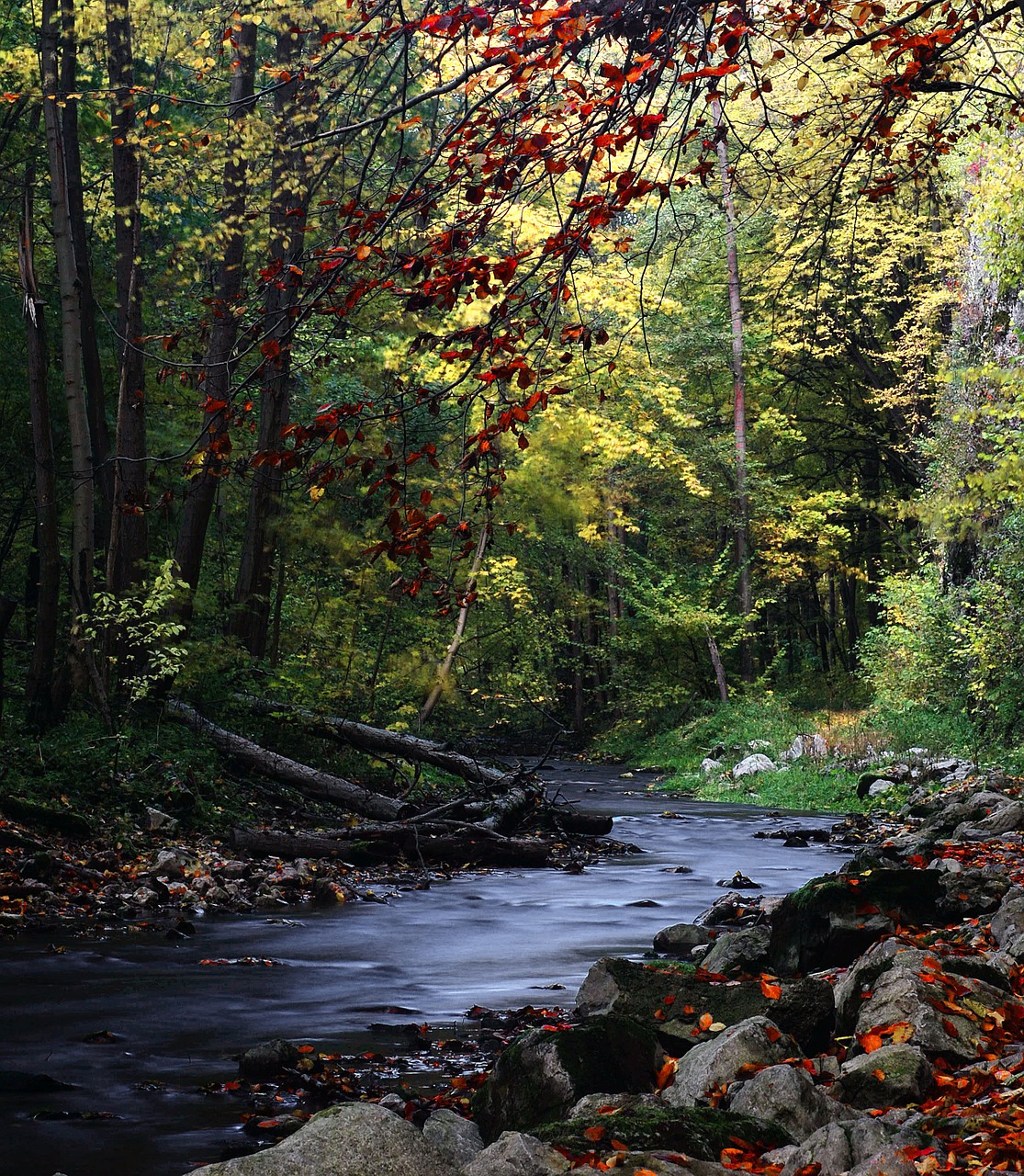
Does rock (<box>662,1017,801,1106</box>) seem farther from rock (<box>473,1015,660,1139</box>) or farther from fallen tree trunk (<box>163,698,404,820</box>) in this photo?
fallen tree trunk (<box>163,698,404,820</box>)

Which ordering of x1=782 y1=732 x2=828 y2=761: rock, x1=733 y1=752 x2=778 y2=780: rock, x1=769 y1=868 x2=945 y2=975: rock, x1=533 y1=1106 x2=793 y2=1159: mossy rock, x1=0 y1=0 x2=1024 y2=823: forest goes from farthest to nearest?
x1=733 y1=752 x2=778 y2=780: rock, x1=782 y1=732 x2=828 y2=761: rock, x1=769 y1=868 x2=945 y2=975: rock, x1=0 y1=0 x2=1024 y2=823: forest, x1=533 y1=1106 x2=793 y2=1159: mossy rock

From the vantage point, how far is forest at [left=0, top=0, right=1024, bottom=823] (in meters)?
5.00

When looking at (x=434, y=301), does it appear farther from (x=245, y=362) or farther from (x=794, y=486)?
(x=794, y=486)

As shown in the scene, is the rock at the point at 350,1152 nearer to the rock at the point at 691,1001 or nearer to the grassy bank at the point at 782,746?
the rock at the point at 691,1001

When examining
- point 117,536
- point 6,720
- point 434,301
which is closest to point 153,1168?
point 434,301

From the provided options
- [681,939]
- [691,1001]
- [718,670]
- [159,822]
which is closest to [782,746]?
[718,670]

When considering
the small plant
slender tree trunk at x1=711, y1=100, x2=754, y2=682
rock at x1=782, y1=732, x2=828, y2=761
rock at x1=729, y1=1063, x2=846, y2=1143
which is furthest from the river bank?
slender tree trunk at x1=711, y1=100, x2=754, y2=682

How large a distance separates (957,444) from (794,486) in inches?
455

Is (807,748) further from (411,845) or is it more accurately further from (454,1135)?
(454,1135)

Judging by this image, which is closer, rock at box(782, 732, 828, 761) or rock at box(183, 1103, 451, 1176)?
rock at box(183, 1103, 451, 1176)

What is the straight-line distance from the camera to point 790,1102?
4121 millimetres

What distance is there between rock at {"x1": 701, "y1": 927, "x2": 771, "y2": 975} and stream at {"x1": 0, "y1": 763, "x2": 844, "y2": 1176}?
978 millimetres

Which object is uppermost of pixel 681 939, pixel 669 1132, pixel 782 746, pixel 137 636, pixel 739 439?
pixel 739 439

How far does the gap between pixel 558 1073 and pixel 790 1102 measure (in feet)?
3.26
